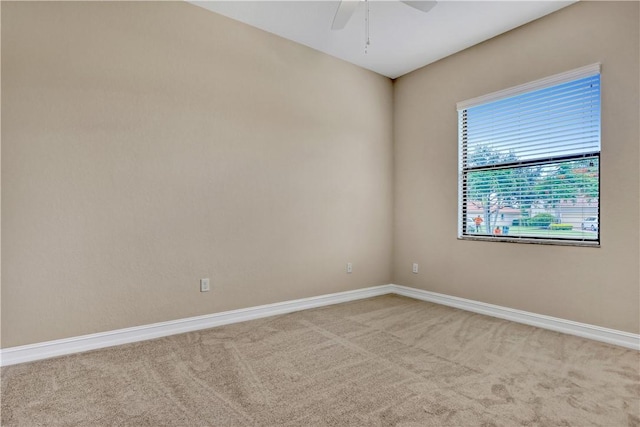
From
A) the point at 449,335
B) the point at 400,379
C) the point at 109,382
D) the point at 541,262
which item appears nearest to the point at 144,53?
the point at 109,382

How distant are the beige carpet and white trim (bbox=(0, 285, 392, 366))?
0.10 meters

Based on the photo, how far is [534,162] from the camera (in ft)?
10.5

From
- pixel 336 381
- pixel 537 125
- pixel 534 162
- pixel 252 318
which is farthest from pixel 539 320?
pixel 252 318

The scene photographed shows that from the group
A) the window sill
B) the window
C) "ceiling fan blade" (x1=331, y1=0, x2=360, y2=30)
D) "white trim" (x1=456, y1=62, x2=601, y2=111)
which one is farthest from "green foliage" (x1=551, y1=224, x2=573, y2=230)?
"ceiling fan blade" (x1=331, y1=0, x2=360, y2=30)

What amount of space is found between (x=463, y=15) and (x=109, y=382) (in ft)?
13.4

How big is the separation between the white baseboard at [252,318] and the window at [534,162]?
74 cm

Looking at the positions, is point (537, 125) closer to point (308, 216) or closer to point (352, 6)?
point (352, 6)

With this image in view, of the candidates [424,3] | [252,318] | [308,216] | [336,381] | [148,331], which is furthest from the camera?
[308,216]

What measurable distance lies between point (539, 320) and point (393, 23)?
10.5ft

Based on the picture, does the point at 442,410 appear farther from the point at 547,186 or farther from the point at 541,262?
the point at 547,186

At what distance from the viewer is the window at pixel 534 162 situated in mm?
2869

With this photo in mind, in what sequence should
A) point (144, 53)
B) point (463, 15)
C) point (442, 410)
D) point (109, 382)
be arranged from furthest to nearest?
1. point (463, 15)
2. point (144, 53)
3. point (109, 382)
4. point (442, 410)

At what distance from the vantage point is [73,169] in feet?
8.11

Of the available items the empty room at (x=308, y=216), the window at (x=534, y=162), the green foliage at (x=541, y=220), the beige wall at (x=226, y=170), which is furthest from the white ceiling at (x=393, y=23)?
the green foliage at (x=541, y=220)
